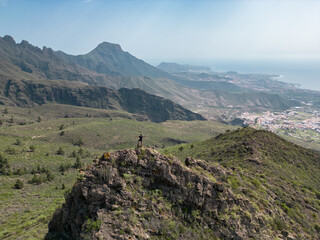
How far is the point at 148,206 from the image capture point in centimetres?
1262

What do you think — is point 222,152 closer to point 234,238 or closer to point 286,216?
point 286,216

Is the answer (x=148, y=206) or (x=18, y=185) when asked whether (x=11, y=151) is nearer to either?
(x=18, y=185)

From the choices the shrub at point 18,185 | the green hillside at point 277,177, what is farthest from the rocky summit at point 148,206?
the shrub at point 18,185

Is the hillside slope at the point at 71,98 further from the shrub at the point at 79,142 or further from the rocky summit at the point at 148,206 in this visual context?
the rocky summit at the point at 148,206

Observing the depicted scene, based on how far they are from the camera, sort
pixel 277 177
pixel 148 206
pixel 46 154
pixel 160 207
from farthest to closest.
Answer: pixel 46 154
pixel 277 177
pixel 160 207
pixel 148 206

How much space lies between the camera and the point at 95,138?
87.8m

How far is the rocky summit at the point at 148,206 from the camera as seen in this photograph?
11484mm

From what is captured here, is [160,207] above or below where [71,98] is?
above

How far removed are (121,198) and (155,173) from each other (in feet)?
10.1

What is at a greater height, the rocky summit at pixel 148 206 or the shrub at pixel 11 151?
the rocky summit at pixel 148 206

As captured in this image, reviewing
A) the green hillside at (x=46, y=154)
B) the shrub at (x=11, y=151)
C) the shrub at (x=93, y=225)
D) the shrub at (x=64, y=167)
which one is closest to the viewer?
the shrub at (x=93, y=225)

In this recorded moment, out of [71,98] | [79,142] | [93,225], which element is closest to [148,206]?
[93,225]

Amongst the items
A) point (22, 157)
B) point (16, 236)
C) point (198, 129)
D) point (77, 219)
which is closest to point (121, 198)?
point (77, 219)

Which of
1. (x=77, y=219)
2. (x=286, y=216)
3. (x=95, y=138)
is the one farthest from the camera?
(x=95, y=138)
